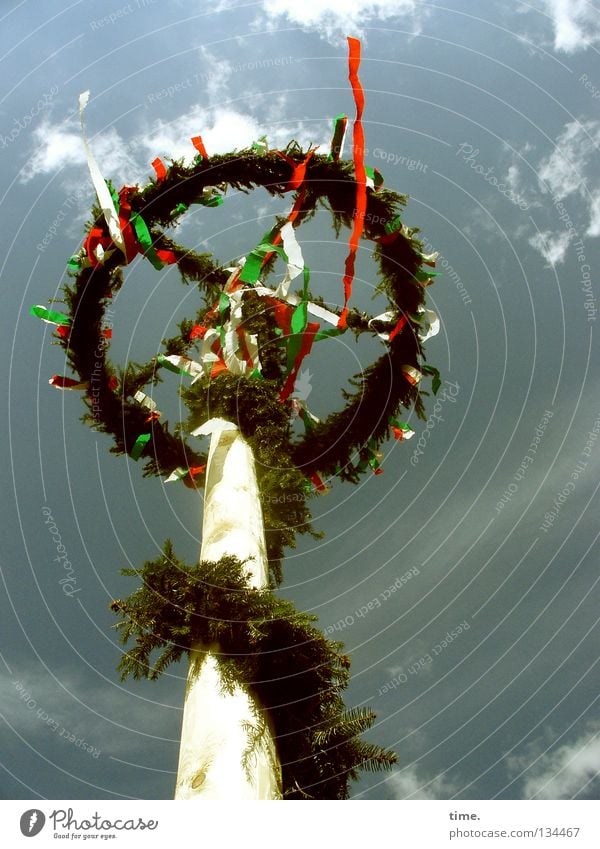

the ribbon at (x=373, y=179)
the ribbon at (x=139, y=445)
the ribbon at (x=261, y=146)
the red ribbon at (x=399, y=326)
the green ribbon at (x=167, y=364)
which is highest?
the ribbon at (x=261, y=146)

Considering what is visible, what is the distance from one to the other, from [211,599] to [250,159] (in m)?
6.80

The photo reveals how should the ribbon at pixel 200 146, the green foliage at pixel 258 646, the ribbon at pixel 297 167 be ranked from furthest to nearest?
the ribbon at pixel 297 167, the ribbon at pixel 200 146, the green foliage at pixel 258 646

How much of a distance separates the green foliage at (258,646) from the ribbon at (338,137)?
255 inches

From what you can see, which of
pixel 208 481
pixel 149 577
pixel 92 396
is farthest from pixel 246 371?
pixel 149 577

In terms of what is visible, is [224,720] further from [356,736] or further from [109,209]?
[109,209]

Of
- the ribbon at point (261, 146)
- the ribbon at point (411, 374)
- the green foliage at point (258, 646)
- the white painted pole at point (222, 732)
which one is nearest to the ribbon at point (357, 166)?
the ribbon at point (411, 374)

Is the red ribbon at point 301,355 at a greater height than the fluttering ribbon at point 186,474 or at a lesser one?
greater

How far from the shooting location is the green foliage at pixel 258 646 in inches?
197

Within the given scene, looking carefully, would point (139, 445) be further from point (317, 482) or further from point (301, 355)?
point (301, 355)

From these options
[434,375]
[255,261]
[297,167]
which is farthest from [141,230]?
[434,375]

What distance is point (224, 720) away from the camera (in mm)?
4566

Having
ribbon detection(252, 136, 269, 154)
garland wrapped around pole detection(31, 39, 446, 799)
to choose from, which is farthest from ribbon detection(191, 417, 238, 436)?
ribbon detection(252, 136, 269, 154)

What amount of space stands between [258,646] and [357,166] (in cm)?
622

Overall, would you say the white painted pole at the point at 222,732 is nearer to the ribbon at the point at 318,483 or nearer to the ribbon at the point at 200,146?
the ribbon at the point at 318,483
